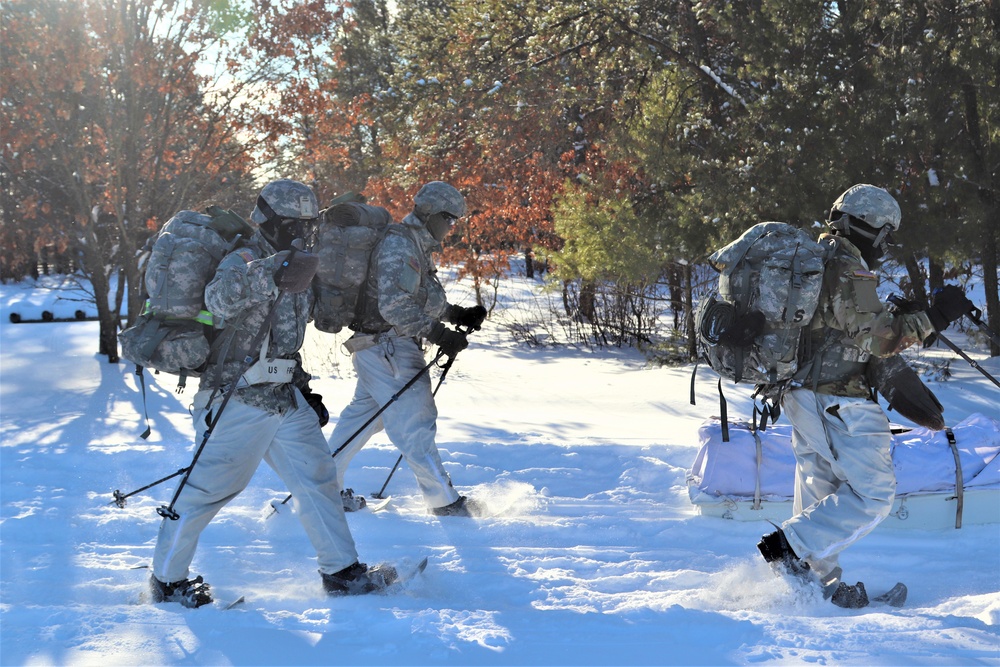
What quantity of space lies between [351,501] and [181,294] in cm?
225

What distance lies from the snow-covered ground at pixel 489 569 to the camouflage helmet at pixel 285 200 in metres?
1.76

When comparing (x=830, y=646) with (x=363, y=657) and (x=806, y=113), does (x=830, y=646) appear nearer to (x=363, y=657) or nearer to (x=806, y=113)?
(x=363, y=657)

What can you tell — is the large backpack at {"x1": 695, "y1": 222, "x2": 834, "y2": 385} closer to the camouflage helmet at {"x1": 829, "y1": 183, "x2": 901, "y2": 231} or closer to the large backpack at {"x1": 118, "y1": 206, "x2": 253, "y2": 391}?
the camouflage helmet at {"x1": 829, "y1": 183, "x2": 901, "y2": 231}

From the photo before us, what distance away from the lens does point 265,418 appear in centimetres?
410

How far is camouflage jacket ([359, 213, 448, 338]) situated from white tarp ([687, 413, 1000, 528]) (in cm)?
183

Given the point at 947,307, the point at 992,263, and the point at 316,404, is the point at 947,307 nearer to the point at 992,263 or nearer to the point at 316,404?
the point at 316,404

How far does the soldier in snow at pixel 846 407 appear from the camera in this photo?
3.92 m

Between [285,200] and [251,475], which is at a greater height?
[285,200]

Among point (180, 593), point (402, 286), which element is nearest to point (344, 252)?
point (402, 286)

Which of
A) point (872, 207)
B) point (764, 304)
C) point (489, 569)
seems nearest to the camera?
point (764, 304)

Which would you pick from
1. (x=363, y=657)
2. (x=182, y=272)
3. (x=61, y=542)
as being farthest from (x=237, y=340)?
(x=61, y=542)

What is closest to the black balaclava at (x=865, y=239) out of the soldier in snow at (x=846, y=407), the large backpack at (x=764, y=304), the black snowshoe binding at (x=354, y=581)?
the soldier in snow at (x=846, y=407)

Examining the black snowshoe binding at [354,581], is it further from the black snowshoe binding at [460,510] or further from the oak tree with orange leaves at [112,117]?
the oak tree with orange leaves at [112,117]

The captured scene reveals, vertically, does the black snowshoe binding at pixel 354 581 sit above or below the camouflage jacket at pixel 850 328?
below
